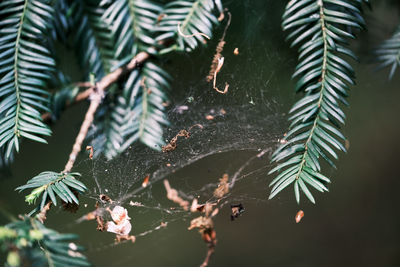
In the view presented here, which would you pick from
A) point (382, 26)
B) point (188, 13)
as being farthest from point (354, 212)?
point (188, 13)

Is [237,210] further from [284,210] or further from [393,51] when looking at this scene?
[284,210]

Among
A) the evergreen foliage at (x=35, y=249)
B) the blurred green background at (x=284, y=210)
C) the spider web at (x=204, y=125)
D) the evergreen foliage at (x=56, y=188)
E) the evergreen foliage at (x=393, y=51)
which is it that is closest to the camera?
the evergreen foliage at (x=35, y=249)

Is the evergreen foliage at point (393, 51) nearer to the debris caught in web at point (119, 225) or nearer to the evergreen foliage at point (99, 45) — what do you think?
the evergreen foliage at point (99, 45)

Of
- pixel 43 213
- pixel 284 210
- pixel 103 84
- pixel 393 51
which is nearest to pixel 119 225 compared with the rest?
pixel 43 213

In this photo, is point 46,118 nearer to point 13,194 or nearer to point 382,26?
point 13,194

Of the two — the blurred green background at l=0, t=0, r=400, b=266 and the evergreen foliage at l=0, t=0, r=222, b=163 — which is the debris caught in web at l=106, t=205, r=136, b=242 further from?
the blurred green background at l=0, t=0, r=400, b=266

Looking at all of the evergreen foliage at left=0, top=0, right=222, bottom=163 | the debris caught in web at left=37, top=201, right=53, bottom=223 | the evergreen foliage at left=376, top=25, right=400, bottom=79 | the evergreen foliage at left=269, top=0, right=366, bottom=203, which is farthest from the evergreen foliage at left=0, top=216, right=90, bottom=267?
the evergreen foliage at left=376, top=25, right=400, bottom=79

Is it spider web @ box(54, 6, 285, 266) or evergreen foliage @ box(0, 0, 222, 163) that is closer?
evergreen foliage @ box(0, 0, 222, 163)

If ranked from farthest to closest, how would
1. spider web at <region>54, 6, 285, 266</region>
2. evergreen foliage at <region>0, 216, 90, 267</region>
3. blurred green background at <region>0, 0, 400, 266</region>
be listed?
blurred green background at <region>0, 0, 400, 266</region> < spider web at <region>54, 6, 285, 266</region> < evergreen foliage at <region>0, 216, 90, 267</region>

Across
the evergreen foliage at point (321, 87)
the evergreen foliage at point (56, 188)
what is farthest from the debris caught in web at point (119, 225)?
the evergreen foliage at point (321, 87)

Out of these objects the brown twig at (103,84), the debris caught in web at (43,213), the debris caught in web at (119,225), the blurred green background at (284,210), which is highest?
the brown twig at (103,84)

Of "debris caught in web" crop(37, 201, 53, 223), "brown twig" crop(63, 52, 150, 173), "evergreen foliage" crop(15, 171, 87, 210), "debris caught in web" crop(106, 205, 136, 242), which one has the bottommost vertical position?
"debris caught in web" crop(106, 205, 136, 242)
